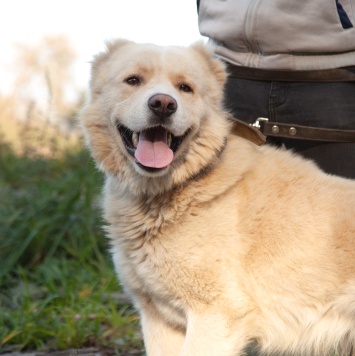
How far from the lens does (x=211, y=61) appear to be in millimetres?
3443

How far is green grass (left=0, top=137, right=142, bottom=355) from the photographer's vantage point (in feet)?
13.9

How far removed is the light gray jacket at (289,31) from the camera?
3352 millimetres

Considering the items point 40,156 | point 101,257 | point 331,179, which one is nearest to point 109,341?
point 101,257

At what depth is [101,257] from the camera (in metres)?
5.51

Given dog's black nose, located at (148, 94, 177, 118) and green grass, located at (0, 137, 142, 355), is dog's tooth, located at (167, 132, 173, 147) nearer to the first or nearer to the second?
dog's black nose, located at (148, 94, 177, 118)

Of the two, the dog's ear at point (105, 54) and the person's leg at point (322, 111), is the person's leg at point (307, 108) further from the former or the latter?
the dog's ear at point (105, 54)

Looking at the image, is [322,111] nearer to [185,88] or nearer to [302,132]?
[302,132]

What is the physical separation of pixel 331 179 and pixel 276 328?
0.72 meters

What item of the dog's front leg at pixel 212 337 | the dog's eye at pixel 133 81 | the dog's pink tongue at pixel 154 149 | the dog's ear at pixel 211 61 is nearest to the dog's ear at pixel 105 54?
the dog's eye at pixel 133 81

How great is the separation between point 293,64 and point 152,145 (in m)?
0.86

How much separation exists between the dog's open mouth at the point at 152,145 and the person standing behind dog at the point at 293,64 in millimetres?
585

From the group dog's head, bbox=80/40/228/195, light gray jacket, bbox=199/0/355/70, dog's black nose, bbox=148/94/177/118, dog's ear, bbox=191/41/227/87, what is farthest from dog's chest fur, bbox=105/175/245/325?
light gray jacket, bbox=199/0/355/70

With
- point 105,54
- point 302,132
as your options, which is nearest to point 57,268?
point 105,54

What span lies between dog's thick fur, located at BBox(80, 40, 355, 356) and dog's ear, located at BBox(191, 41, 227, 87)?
6 cm
